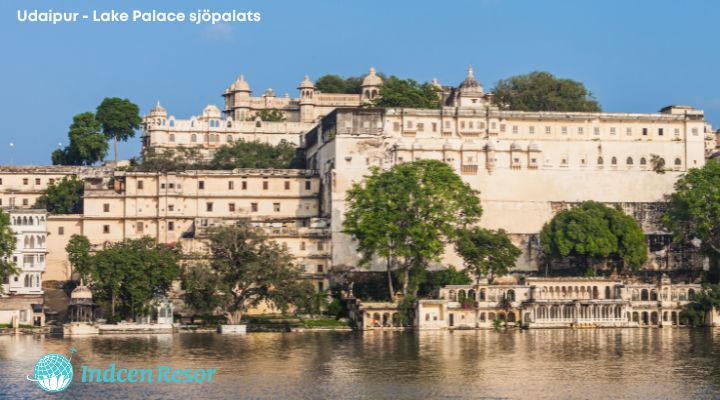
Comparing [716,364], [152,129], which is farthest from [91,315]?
[716,364]

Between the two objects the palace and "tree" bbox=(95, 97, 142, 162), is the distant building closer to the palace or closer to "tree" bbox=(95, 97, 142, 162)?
the palace

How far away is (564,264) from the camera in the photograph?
9869 centimetres

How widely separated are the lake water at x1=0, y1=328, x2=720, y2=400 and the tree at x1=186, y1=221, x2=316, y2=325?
7.73 feet

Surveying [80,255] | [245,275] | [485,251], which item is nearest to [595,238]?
[485,251]

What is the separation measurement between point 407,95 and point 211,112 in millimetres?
16188

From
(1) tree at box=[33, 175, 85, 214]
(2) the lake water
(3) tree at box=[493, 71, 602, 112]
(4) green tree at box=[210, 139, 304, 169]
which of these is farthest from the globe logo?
(3) tree at box=[493, 71, 602, 112]

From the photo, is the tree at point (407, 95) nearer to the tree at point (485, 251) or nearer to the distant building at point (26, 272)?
the tree at point (485, 251)

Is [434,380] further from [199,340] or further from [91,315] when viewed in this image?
[91,315]

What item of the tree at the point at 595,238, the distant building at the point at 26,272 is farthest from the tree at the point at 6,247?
the tree at the point at 595,238

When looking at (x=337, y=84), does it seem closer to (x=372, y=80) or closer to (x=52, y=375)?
(x=372, y=80)

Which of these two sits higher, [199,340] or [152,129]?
[152,129]

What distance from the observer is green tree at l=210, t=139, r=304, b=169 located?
357 feet

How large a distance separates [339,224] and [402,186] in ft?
26.0

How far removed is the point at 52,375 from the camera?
208ft
